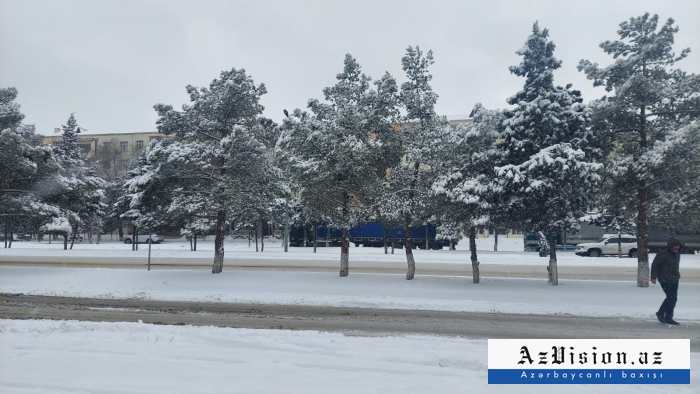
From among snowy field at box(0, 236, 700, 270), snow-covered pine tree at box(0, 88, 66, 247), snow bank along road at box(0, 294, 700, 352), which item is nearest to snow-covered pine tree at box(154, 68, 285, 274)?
snow bank along road at box(0, 294, 700, 352)

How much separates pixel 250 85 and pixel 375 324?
1134 centimetres

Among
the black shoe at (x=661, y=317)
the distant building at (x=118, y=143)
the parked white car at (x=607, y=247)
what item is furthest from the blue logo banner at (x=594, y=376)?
the distant building at (x=118, y=143)

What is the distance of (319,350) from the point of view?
23.6ft

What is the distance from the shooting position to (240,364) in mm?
6281

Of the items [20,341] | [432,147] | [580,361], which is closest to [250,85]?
[432,147]

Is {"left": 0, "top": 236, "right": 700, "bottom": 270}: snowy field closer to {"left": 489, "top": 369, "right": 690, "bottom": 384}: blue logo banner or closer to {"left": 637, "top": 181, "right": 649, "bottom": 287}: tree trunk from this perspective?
{"left": 637, "top": 181, "right": 649, "bottom": 287}: tree trunk

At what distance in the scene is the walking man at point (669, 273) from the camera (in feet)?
34.4

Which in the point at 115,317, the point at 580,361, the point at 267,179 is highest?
the point at 267,179

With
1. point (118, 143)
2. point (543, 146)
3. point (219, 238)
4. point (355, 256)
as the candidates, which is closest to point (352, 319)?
point (543, 146)

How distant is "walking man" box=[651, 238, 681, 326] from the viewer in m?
10.5

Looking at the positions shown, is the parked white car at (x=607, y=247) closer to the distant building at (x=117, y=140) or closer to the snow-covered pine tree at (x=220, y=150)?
the snow-covered pine tree at (x=220, y=150)

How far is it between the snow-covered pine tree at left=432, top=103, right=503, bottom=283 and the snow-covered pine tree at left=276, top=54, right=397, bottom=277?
7.87ft

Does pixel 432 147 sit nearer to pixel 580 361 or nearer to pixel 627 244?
pixel 580 361

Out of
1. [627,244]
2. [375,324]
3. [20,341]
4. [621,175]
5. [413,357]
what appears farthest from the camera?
[627,244]
